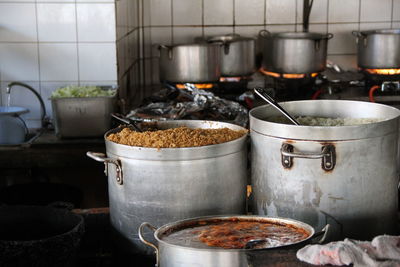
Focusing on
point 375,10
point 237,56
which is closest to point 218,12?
point 237,56

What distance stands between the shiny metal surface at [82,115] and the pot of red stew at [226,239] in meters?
1.57

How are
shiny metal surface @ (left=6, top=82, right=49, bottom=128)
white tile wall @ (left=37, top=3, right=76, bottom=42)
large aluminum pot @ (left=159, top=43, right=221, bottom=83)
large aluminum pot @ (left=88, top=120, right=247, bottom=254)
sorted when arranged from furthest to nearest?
large aluminum pot @ (left=159, top=43, right=221, bottom=83) < white tile wall @ (left=37, top=3, right=76, bottom=42) < shiny metal surface @ (left=6, top=82, right=49, bottom=128) < large aluminum pot @ (left=88, top=120, right=247, bottom=254)

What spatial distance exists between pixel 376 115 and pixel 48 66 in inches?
88.1

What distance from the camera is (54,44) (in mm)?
3820

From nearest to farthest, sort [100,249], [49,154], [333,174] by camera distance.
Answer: [333,174] < [100,249] < [49,154]

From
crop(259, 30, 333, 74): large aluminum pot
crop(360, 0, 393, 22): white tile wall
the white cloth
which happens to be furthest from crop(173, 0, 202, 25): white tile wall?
the white cloth

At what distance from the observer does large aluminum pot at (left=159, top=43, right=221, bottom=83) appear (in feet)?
13.6

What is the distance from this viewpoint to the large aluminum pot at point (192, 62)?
163 inches

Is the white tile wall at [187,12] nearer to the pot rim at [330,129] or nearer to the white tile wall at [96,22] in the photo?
the white tile wall at [96,22]

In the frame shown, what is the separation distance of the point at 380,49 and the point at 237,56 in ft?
3.28

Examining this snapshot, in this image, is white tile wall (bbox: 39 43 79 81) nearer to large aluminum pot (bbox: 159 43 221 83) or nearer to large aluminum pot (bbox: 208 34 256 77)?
large aluminum pot (bbox: 159 43 221 83)

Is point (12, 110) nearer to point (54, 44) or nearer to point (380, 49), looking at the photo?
point (54, 44)

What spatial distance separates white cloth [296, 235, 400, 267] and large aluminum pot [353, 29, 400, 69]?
3213 millimetres

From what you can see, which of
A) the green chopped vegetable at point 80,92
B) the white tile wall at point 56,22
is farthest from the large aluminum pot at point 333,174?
the white tile wall at point 56,22
